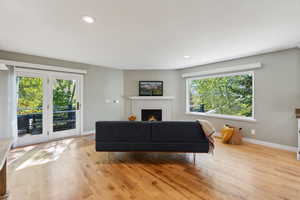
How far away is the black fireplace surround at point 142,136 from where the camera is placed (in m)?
2.56

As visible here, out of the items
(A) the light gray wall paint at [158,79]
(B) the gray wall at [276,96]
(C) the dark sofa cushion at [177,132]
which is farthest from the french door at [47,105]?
(B) the gray wall at [276,96]

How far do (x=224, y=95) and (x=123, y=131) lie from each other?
3534 millimetres

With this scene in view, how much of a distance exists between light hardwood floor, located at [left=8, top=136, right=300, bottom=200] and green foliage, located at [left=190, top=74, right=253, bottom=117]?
53.3 inches

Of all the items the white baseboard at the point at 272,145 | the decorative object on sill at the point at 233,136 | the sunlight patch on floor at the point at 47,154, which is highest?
the decorative object on sill at the point at 233,136

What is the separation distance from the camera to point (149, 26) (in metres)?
2.27

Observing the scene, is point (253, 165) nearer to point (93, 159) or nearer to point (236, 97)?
point (236, 97)

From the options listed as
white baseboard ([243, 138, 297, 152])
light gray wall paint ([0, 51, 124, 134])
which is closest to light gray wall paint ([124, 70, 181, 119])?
light gray wall paint ([0, 51, 124, 134])

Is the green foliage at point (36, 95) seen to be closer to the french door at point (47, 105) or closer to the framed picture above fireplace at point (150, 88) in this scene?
the french door at point (47, 105)

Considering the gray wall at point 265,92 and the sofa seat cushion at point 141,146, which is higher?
the gray wall at point 265,92

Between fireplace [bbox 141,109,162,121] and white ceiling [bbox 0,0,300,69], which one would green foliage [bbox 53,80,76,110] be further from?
fireplace [bbox 141,109,162,121]

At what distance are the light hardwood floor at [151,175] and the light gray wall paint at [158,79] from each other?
283 centimetres

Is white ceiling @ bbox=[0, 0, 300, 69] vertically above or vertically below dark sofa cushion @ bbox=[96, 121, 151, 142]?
above

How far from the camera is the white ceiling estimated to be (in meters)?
1.76

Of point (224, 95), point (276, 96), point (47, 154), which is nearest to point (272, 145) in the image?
point (276, 96)
